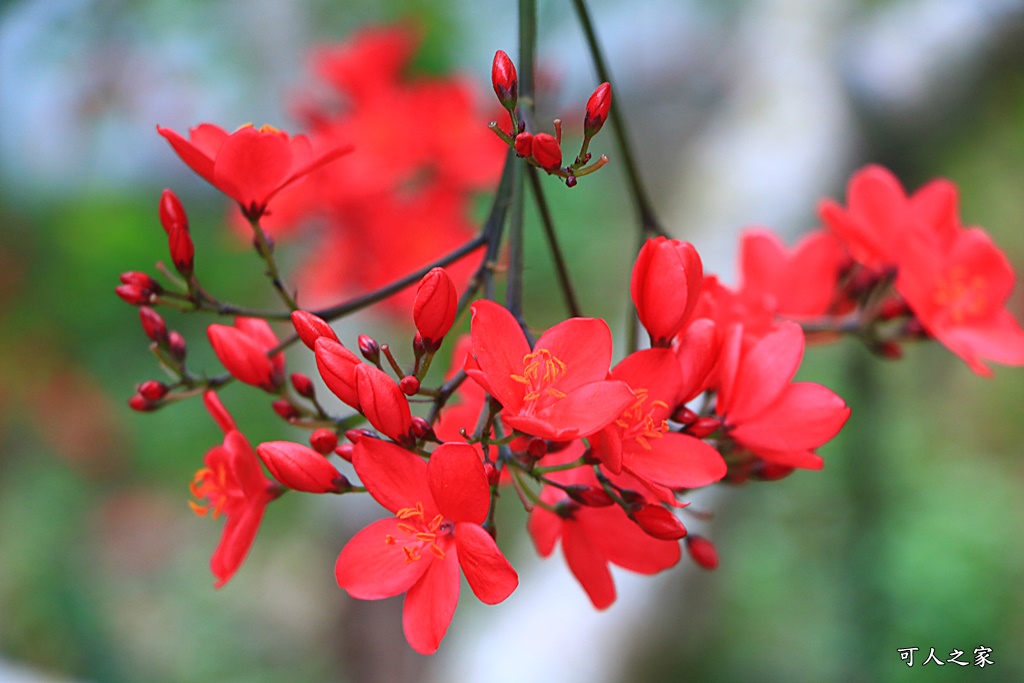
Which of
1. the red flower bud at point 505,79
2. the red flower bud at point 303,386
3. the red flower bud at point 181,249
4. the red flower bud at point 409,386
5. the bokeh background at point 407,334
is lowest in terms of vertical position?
the bokeh background at point 407,334

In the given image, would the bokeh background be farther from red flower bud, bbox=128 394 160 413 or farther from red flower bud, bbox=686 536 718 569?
red flower bud, bbox=128 394 160 413

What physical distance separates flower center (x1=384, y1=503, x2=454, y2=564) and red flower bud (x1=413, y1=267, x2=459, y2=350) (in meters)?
0.10

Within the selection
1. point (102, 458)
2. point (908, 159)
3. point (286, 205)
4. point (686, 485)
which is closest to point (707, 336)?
point (686, 485)

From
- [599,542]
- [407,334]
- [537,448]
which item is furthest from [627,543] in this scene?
[407,334]

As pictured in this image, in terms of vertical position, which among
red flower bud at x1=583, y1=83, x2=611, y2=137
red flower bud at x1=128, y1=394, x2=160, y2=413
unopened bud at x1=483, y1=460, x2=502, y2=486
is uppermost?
red flower bud at x1=583, y1=83, x2=611, y2=137

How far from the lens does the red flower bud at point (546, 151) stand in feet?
1.55

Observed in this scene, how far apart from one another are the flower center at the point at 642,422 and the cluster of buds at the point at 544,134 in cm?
14

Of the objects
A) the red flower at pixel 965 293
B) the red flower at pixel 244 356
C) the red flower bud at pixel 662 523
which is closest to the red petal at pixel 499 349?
the red flower bud at pixel 662 523

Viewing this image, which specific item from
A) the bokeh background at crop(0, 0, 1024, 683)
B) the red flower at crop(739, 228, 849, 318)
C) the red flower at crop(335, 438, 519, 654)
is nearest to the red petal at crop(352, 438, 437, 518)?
the red flower at crop(335, 438, 519, 654)

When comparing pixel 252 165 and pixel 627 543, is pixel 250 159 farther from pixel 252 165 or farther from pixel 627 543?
pixel 627 543

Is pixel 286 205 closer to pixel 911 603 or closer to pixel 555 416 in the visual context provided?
pixel 555 416

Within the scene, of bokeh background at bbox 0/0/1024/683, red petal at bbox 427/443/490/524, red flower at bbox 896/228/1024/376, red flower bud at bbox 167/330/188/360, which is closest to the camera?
red petal at bbox 427/443/490/524

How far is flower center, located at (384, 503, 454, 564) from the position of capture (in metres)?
0.50

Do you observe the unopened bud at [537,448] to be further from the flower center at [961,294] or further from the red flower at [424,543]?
the flower center at [961,294]
